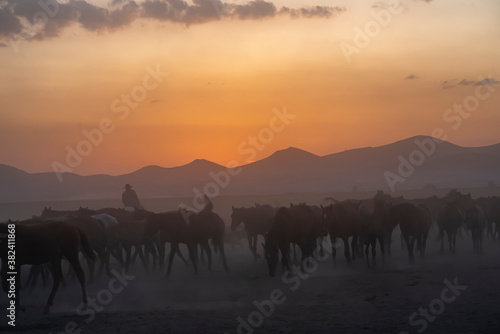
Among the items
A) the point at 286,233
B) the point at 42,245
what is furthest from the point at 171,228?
the point at 42,245

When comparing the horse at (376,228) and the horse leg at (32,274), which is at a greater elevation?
the horse at (376,228)

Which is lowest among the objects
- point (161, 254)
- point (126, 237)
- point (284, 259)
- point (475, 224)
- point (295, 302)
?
point (295, 302)

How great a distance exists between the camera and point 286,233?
68.5ft

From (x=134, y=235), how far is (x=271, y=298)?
768cm

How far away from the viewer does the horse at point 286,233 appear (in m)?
20.4

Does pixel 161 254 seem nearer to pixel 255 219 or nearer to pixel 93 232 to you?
pixel 93 232

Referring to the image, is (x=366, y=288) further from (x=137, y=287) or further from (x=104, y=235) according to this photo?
(x=104, y=235)

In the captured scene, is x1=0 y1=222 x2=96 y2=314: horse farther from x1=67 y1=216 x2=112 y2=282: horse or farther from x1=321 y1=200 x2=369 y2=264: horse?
x1=321 y1=200 x2=369 y2=264: horse

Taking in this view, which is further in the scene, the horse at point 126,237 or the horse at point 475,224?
the horse at point 475,224

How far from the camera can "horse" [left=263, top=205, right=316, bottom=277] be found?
66.9ft

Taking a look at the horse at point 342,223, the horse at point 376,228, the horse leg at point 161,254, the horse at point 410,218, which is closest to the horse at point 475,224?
the horse at point 410,218

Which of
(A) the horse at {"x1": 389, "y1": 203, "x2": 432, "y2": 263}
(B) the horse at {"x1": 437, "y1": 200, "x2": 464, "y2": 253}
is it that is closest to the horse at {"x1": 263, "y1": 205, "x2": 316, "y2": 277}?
(A) the horse at {"x1": 389, "y1": 203, "x2": 432, "y2": 263}

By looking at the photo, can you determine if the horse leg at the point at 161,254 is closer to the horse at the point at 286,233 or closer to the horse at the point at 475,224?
the horse at the point at 286,233

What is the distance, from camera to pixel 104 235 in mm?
20500
